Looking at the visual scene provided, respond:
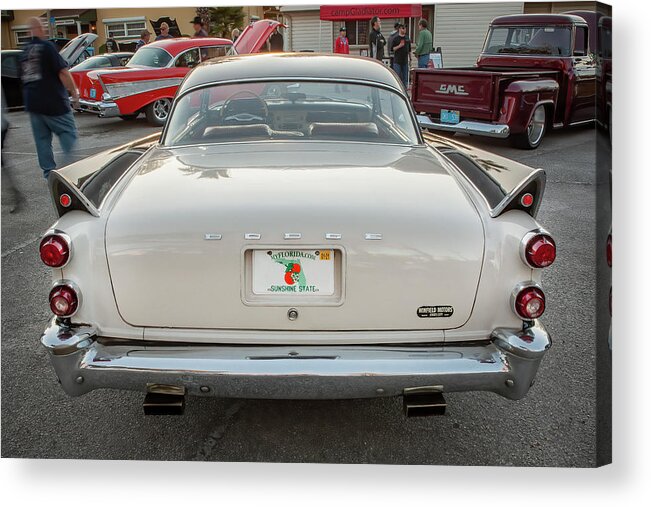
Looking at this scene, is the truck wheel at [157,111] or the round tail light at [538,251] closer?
the round tail light at [538,251]

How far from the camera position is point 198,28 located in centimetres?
332

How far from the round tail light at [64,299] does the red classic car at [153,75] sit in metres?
1.71

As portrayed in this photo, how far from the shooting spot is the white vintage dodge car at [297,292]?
1903 millimetres

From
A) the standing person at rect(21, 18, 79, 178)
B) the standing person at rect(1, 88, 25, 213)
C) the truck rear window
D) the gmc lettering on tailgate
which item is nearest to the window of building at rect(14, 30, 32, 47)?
the standing person at rect(21, 18, 79, 178)

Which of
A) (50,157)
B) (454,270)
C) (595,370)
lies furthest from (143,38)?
(595,370)

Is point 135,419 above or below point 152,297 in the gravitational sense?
below

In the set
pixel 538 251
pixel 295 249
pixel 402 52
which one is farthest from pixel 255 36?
pixel 538 251

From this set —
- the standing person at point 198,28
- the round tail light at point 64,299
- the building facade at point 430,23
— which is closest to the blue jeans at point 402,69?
the building facade at point 430,23

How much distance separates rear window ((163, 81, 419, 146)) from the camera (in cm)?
283

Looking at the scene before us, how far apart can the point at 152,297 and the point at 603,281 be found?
1905 millimetres

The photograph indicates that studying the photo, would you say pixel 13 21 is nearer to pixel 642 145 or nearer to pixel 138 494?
pixel 138 494

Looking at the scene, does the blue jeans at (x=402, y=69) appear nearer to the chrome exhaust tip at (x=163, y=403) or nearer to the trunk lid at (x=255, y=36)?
the trunk lid at (x=255, y=36)

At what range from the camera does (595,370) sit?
2662 millimetres

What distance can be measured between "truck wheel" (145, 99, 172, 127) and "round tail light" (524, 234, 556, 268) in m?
2.98
